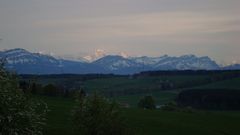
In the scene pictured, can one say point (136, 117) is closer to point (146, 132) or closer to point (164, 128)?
point (164, 128)

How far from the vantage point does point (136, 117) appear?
9525 centimetres

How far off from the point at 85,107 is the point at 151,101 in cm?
10849

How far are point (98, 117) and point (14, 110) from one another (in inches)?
860

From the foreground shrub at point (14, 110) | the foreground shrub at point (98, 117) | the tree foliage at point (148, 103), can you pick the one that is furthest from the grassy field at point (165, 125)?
the tree foliage at point (148, 103)

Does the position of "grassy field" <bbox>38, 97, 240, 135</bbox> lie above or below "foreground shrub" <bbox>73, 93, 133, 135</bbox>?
below

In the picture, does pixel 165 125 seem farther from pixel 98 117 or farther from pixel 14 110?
pixel 14 110

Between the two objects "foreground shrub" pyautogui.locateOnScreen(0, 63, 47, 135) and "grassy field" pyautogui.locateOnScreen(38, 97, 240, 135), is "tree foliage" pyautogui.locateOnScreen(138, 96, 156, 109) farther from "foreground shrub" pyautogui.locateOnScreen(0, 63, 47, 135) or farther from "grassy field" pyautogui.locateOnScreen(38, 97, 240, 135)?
"foreground shrub" pyautogui.locateOnScreen(0, 63, 47, 135)

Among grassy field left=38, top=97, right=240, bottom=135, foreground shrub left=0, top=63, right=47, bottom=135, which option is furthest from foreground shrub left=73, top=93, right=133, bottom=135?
foreground shrub left=0, top=63, right=47, bottom=135

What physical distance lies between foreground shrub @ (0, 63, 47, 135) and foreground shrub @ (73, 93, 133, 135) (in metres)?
19.3

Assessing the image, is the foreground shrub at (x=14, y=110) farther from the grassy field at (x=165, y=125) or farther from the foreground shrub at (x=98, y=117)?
the grassy field at (x=165, y=125)

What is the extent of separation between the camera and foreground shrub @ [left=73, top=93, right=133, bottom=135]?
46094 millimetres

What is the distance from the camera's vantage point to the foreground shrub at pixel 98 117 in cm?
4609

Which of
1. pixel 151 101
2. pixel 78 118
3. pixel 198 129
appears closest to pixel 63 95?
pixel 151 101

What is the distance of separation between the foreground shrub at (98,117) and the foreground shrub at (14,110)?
19.3m
